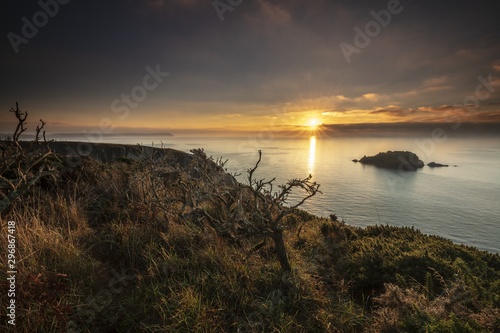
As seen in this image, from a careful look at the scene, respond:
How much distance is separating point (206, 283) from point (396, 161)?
131 meters

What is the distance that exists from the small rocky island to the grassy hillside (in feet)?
401

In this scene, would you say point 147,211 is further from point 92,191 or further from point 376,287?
point 376,287

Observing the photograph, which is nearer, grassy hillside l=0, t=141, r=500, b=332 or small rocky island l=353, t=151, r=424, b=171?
grassy hillside l=0, t=141, r=500, b=332

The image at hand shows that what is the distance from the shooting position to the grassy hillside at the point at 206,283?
11.2ft

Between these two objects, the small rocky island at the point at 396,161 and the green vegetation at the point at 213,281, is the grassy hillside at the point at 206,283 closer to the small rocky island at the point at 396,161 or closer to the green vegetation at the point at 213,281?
the green vegetation at the point at 213,281

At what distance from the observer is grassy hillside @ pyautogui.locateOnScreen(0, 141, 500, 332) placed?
11.2 feet

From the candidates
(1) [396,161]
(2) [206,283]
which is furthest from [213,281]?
(1) [396,161]

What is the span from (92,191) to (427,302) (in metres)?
9.49

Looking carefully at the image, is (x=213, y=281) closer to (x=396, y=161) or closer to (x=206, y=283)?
(x=206, y=283)

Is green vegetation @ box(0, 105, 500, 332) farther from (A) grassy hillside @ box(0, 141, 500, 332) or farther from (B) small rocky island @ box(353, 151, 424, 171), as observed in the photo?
(B) small rocky island @ box(353, 151, 424, 171)

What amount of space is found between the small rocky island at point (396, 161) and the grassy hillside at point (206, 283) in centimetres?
12225

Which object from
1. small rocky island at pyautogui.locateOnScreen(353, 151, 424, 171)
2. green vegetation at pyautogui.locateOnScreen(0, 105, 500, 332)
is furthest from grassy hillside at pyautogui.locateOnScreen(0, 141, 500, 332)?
small rocky island at pyautogui.locateOnScreen(353, 151, 424, 171)

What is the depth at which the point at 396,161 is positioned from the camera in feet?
374

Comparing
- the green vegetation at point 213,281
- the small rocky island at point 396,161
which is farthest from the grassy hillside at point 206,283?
the small rocky island at point 396,161
